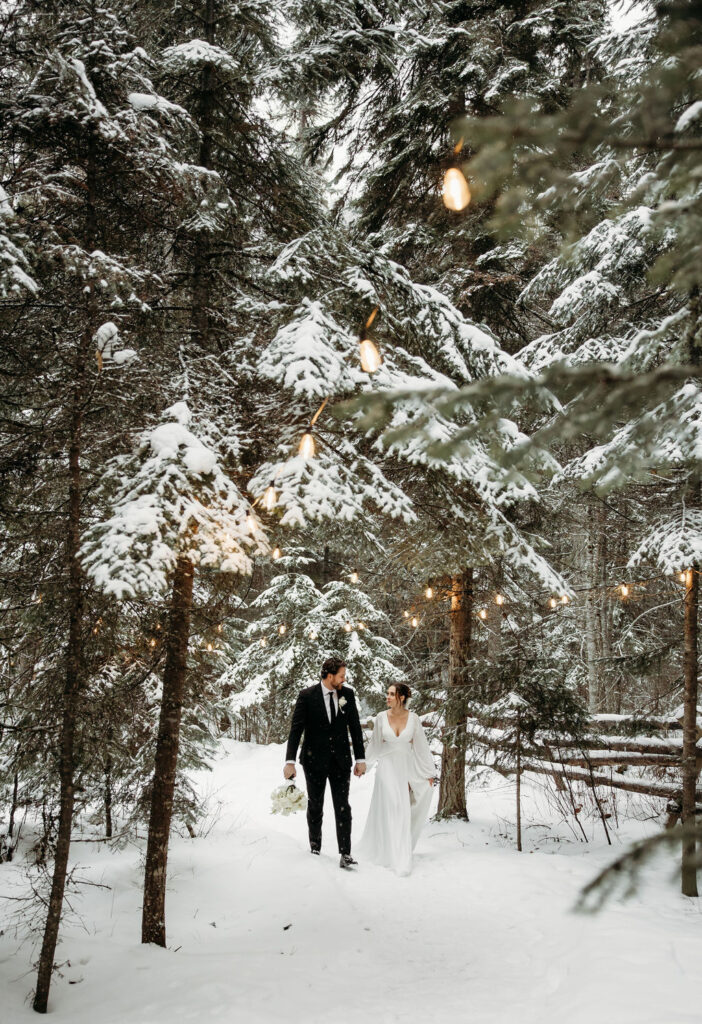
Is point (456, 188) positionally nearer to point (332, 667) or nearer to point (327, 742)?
point (332, 667)

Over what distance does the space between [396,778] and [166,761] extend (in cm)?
320

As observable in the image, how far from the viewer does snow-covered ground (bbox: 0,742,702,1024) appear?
11.7 ft

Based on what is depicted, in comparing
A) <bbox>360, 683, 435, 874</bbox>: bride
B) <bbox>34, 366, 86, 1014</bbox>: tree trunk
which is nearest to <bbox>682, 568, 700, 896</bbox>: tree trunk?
<bbox>360, 683, 435, 874</bbox>: bride

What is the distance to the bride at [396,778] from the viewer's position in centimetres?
681

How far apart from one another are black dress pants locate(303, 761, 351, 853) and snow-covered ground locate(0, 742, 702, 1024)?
27 centimetres

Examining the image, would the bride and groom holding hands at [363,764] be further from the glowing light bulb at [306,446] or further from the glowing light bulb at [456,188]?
the glowing light bulb at [456,188]

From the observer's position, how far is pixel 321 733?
670 cm

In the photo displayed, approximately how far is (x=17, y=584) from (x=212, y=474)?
62.2 inches

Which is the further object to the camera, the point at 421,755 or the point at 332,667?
the point at 421,755

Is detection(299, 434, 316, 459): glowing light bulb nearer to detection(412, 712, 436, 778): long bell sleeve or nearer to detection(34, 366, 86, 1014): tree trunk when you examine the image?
detection(34, 366, 86, 1014): tree trunk

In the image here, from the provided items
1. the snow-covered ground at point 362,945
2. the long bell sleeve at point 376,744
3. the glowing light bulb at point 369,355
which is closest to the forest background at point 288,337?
the glowing light bulb at point 369,355

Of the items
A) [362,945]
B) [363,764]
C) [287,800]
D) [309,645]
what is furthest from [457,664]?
[309,645]

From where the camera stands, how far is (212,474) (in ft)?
15.0

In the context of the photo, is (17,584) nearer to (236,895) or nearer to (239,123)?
(236,895)
